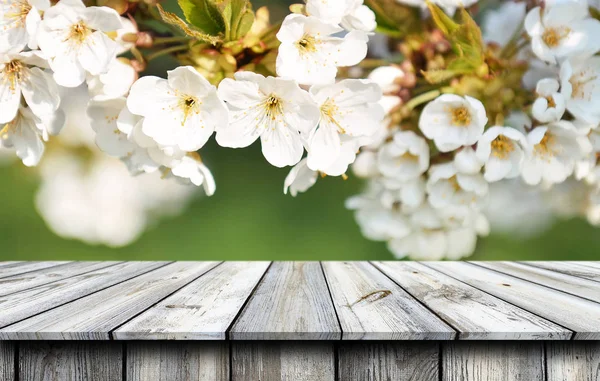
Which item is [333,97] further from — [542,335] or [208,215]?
[208,215]

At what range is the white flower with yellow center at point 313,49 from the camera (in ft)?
2.34

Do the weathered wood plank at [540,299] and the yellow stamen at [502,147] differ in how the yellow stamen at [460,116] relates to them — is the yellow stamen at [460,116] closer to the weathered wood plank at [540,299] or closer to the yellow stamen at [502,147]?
the yellow stamen at [502,147]

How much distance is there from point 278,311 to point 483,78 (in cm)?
53

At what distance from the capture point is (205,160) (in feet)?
4.13

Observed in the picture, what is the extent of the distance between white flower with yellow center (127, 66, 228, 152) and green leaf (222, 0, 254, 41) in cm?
9

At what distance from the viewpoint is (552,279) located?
1.02 meters

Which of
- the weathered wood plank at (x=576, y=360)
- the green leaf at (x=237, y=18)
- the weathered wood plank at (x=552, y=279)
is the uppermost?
the green leaf at (x=237, y=18)

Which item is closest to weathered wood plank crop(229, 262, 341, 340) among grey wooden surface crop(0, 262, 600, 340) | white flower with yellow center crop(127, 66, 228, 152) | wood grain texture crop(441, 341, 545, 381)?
grey wooden surface crop(0, 262, 600, 340)

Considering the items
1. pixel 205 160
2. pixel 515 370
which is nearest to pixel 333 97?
pixel 515 370

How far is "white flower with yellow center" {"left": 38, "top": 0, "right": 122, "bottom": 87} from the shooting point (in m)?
0.72

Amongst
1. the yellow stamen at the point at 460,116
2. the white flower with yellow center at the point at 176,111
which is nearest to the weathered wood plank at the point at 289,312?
the white flower with yellow center at the point at 176,111

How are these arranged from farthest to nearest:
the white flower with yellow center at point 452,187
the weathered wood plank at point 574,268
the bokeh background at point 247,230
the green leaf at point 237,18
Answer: the bokeh background at point 247,230
the weathered wood plank at point 574,268
the white flower with yellow center at point 452,187
the green leaf at point 237,18

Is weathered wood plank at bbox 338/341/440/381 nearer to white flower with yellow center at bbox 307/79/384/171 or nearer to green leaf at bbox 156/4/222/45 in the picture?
white flower with yellow center at bbox 307/79/384/171

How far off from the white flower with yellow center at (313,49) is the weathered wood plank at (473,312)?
348 mm
